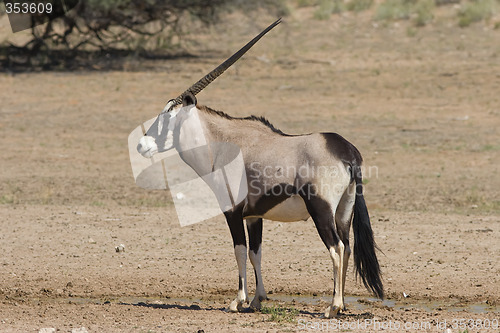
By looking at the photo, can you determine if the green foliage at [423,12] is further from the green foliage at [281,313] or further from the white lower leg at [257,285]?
the green foliage at [281,313]

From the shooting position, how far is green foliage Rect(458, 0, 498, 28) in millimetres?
30777

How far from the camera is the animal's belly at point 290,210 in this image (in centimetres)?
711

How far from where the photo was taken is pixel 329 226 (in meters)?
6.93

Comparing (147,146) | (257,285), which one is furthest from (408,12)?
(147,146)

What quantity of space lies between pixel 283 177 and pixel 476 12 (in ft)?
86.5

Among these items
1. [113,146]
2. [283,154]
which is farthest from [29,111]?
[283,154]

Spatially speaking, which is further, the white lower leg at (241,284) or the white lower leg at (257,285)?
the white lower leg at (257,285)

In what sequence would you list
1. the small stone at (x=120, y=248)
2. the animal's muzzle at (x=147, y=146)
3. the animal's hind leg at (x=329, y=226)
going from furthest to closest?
the small stone at (x=120, y=248) < the animal's muzzle at (x=147, y=146) < the animal's hind leg at (x=329, y=226)

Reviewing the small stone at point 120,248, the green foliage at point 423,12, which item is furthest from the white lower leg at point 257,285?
the green foliage at point 423,12

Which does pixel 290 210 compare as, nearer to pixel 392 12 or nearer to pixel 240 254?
pixel 240 254

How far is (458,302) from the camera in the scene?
8.03 meters

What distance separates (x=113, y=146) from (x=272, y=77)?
25.0 ft

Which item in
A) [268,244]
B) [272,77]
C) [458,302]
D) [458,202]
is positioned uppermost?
[458,302]

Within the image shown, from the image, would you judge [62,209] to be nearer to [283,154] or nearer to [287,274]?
[287,274]
